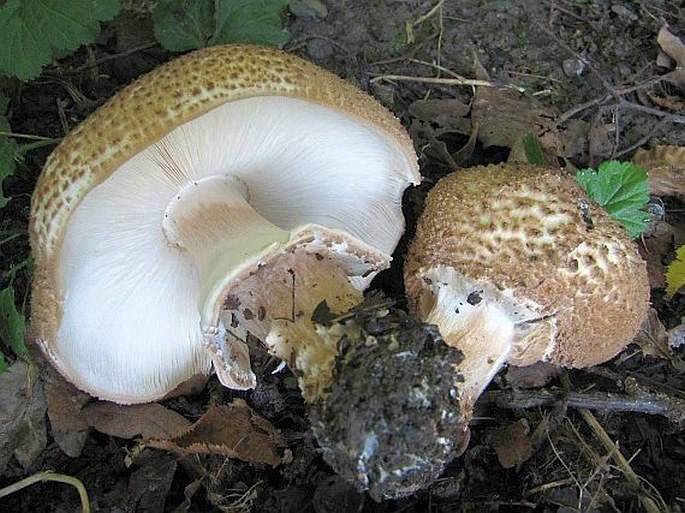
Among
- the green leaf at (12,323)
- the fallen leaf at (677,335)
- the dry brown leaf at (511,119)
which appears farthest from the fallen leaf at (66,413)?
the fallen leaf at (677,335)

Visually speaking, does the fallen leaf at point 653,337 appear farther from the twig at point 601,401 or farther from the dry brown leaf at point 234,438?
the dry brown leaf at point 234,438

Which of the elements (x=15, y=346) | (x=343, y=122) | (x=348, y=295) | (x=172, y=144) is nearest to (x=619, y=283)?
(x=348, y=295)

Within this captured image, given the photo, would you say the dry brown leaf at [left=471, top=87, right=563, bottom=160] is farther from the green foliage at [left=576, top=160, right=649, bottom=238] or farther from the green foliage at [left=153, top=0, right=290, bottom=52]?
the green foliage at [left=153, top=0, right=290, bottom=52]

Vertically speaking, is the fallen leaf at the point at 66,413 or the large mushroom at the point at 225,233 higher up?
the large mushroom at the point at 225,233

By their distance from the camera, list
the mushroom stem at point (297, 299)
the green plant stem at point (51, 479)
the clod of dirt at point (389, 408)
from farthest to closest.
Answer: the green plant stem at point (51, 479) → the mushroom stem at point (297, 299) → the clod of dirt at point (389, 408)

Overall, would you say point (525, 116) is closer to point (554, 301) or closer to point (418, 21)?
point (418, 21)

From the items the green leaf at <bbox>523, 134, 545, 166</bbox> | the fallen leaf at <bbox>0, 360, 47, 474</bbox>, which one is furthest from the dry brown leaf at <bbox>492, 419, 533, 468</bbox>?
the fallen leaf at <bbox>0, 360, 47, 474</bbox>
